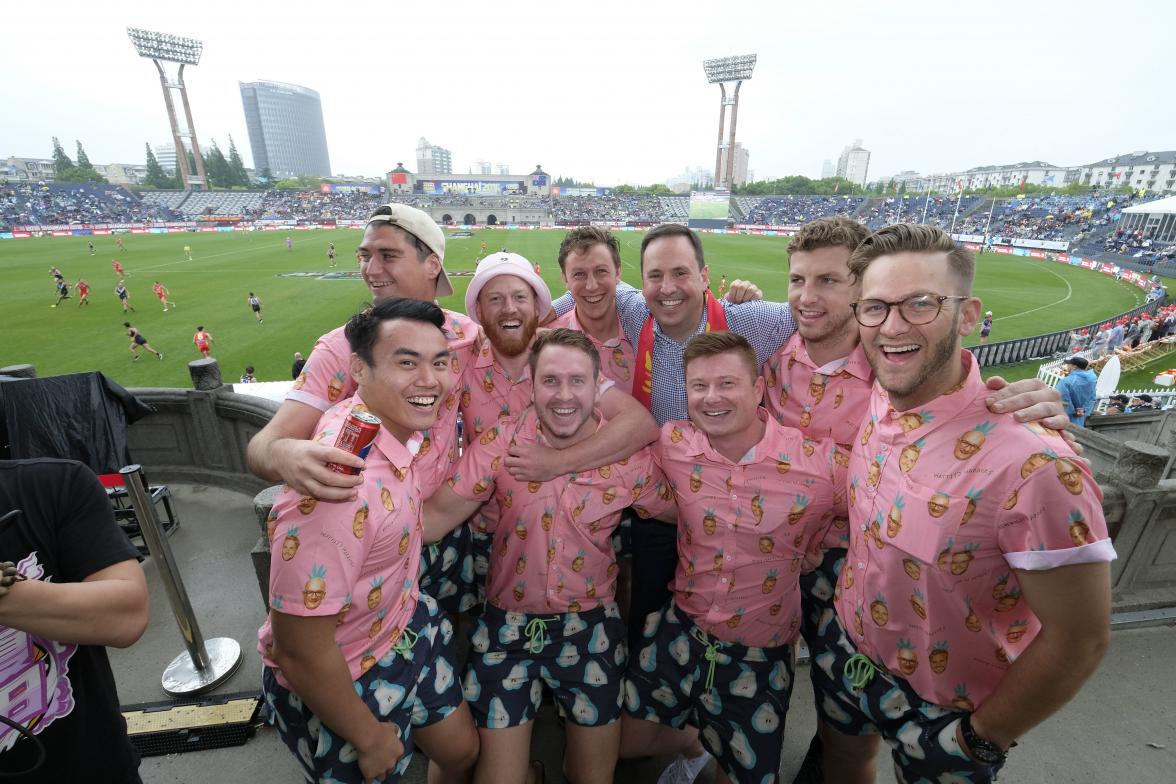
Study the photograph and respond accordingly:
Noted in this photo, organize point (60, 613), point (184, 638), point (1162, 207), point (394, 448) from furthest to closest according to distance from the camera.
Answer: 1. point (1162, 207)
2. point (184, 638)
3. point (394, 448)
4. point (60, 613)

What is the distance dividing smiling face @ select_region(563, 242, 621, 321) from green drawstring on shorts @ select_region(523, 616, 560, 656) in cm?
212

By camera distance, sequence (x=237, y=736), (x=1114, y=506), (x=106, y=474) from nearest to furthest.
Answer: (x=237, y=736) < (x=1114, y=506) < (x=106, y=474)

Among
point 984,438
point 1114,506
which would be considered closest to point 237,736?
point 984,438

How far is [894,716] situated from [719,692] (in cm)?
83

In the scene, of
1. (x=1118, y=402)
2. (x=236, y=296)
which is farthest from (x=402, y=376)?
(x=236, y=296)

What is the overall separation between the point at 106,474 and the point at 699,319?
6.25m

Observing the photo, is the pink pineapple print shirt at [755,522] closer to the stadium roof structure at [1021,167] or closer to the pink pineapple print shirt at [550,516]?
the pink pineapple print shirt at [550,516]

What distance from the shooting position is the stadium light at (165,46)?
60.7 metres

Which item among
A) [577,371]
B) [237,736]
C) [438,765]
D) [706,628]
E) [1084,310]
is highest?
[577,371]

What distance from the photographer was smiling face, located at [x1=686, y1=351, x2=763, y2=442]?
2.81 metres

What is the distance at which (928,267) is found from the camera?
2168 millimetres

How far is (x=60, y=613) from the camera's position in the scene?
1.69 metres

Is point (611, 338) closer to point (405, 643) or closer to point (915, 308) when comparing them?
point (915, 308)

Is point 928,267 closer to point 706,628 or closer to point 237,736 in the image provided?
point 706,628
